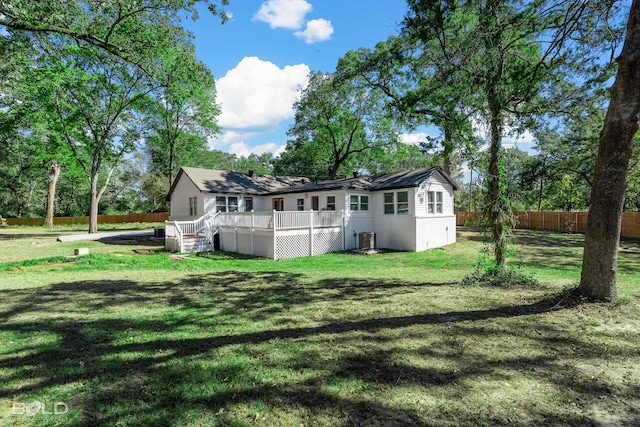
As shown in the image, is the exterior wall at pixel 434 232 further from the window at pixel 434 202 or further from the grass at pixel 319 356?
the grass at pixel 319 356

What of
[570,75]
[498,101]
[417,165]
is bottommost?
[498,101]

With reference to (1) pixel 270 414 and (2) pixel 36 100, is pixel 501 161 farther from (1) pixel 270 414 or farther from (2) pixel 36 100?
(2) pixel 36 100

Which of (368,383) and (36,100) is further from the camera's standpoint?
(36,100)

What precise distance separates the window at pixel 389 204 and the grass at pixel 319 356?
10133 mm

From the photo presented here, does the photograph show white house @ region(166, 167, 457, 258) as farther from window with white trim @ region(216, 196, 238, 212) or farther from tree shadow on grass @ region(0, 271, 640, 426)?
tree shadow on grass @ region(0, 271, 640, 426)

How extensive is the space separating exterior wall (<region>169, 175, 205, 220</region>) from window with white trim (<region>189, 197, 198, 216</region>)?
0.79ft

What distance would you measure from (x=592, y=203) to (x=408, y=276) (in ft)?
15.6

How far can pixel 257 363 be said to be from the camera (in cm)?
366

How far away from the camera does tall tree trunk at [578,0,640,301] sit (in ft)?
16.1

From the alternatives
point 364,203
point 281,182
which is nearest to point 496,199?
point 364,203

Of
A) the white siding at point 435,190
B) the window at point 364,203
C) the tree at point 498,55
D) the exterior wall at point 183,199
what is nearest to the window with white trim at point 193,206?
the exterior wall at point 183,199

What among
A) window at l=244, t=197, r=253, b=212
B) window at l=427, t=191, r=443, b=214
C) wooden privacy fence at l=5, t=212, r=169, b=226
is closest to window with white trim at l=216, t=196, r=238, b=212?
window at l=244, t=197, r=253, b=212

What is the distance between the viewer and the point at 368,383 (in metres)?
3.21

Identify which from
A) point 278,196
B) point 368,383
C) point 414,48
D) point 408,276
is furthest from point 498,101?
point 278,196
